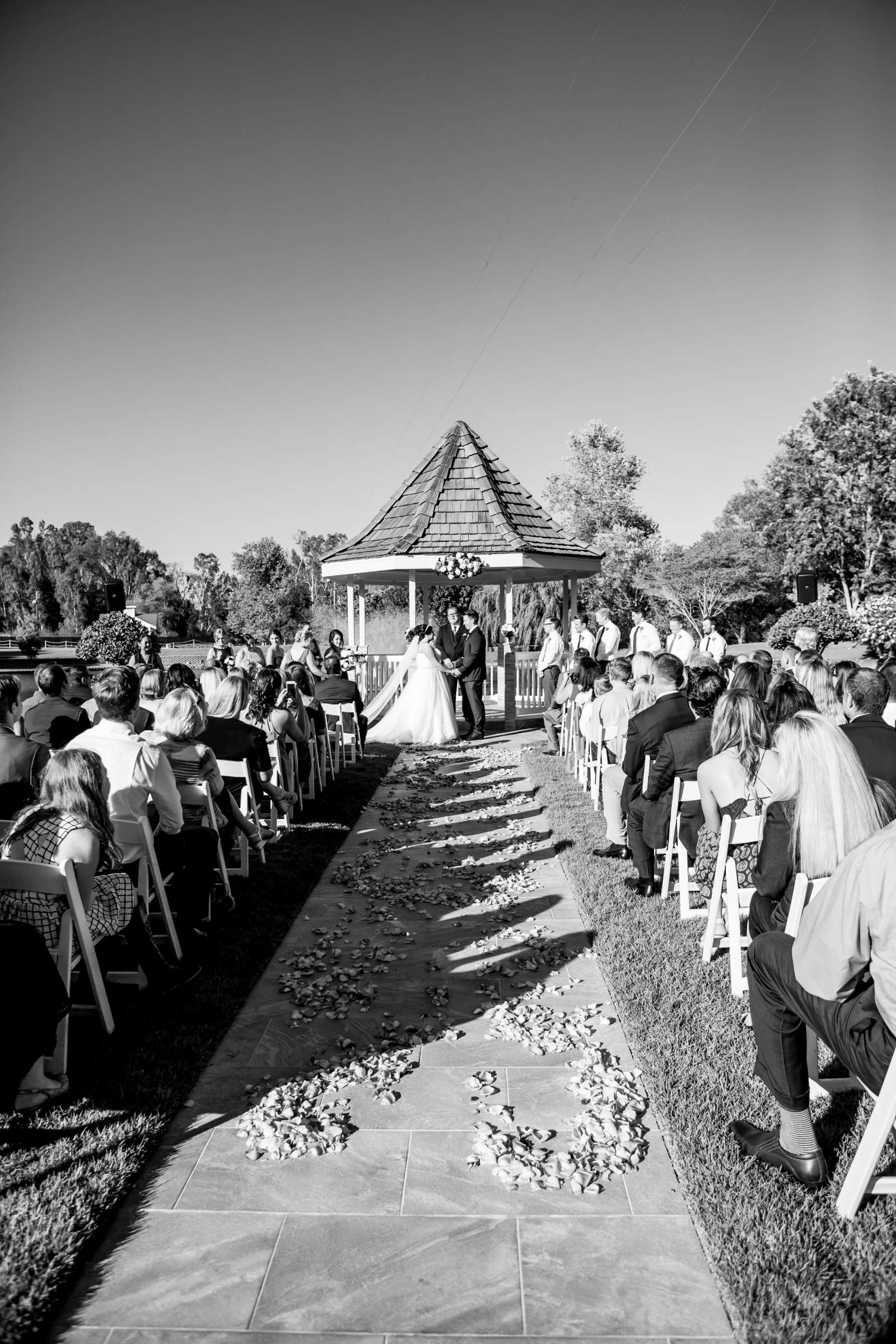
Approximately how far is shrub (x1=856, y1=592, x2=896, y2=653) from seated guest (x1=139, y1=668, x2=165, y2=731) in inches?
825

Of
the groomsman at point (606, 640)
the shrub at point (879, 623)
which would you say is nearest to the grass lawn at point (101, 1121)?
the groomsman at point (606, 640)

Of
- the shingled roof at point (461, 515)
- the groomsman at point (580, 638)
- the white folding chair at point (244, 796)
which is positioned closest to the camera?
the white folding chair at point (244, 796)

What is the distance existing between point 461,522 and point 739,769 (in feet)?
44.3

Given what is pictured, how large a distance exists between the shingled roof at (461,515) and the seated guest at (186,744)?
1133cm

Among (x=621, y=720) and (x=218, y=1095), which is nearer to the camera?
(x=218, y=1095)

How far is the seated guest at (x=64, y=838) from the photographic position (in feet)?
12.1

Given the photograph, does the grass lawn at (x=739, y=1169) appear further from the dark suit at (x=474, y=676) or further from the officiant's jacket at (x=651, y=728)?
the dark suit at (x=474, y=676)

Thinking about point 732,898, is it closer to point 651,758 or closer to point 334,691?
point 651,758

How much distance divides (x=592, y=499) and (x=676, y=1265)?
52.0m

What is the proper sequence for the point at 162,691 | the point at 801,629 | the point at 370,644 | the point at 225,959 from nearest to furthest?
the point at 225,959
the point at 162,691
the point at 801,629
the point at 370,644

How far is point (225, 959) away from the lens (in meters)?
5.14

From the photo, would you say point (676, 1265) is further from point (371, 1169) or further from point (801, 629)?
point (801, 629)

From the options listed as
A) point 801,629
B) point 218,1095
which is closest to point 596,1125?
point 218,1095

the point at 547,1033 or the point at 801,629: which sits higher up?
the point at 801,629
